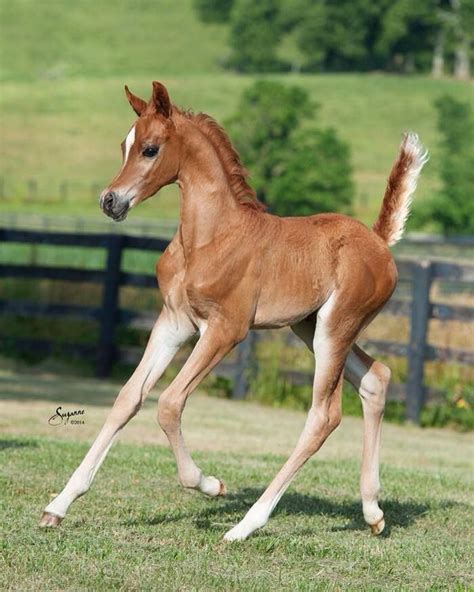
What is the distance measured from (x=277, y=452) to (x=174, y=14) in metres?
114

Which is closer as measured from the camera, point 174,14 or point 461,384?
point 461,384

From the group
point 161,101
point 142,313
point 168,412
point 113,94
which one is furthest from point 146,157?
point 113,94

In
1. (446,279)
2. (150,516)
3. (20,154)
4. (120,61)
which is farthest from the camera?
(120,61)

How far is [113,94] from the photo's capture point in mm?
94125

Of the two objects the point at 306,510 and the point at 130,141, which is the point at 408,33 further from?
the point at 130,141

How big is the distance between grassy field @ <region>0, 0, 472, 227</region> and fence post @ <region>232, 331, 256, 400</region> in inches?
2145

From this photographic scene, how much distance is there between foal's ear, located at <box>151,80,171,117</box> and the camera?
7.06 metres

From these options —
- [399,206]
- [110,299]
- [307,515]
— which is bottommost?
[110,299]

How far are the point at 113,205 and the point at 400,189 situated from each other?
184cm

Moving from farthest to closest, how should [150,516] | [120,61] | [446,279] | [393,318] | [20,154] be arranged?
[120,61] → [20,154] → [393,318] → [446,279] → [150,516]

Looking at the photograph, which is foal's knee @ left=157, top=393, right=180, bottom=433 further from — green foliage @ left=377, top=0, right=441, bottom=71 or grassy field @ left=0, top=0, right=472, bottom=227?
green foliage @ left=377, top=0, right=441, bottom=71

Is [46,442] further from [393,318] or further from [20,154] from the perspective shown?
[20,154]

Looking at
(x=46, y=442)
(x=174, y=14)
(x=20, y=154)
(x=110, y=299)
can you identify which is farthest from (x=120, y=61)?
(x=46, y=442)

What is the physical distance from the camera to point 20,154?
Answer: 82000mm
